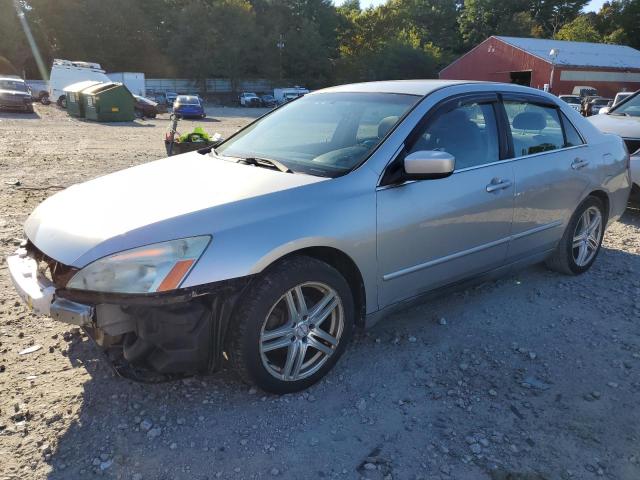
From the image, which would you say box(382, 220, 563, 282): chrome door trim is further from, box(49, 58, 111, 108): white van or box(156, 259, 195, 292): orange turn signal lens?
box(49, 58, 111, 108): white van

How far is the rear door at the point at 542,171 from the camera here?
4.07 m

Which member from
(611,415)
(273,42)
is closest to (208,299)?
(611,415)

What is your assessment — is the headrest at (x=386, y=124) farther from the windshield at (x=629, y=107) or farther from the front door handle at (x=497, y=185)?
the windshield at (x=629, y=107)

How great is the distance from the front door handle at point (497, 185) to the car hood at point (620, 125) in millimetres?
4048

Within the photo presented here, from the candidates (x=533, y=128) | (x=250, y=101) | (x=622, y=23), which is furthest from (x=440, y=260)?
(x=622, y=23)

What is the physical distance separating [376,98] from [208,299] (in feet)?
6.53

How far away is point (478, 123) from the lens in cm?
388

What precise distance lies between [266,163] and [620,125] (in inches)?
232

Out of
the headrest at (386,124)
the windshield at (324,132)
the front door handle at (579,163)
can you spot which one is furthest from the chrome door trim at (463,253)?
the headrest at (386,124)

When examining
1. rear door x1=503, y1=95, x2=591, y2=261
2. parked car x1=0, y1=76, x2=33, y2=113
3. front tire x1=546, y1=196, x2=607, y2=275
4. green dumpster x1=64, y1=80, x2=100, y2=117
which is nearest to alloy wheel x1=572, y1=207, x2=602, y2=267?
front tire x1=546, y1=196, x2=607, y2=275

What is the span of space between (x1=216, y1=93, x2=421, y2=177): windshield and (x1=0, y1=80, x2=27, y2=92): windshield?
2750 cm

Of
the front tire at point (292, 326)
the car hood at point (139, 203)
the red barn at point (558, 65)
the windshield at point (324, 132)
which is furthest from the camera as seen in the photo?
the red barn at point (558, 65)

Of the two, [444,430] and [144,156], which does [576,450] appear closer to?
[444,430]

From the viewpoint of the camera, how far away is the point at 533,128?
4336 millimetres
